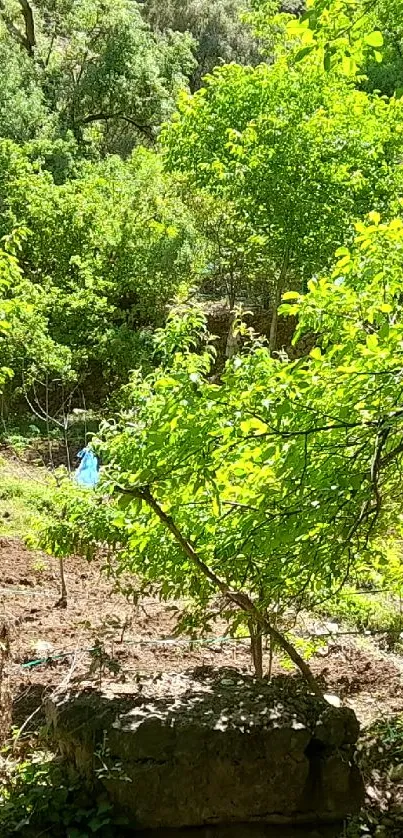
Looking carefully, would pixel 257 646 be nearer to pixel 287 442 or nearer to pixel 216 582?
pixel 216 582

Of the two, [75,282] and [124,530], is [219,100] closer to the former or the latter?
[124,530]

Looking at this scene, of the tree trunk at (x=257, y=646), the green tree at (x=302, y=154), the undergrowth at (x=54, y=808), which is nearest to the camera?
the undergrowth at (x=54, y=808)

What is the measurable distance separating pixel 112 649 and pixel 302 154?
475 cm

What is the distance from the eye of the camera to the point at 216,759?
10.2 ft

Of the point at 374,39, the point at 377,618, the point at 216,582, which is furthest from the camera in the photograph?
the point at 377,618

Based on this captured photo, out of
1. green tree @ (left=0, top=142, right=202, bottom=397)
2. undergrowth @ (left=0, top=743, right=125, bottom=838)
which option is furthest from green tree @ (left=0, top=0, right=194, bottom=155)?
undergrowth @ (left=0, top=743, right=125, bottom=838)

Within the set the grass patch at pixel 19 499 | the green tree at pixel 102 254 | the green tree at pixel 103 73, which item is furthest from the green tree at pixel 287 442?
the green tree at pixel 103 73

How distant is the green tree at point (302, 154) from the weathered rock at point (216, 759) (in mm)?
5034

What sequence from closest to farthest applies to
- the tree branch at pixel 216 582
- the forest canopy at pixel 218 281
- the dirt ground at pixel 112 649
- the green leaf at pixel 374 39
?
the green leaf at pixel 374 39, the forest canopy at pixel 218 281, the tree branch at pixel 216 582, the dirt ground at pixel 112 649

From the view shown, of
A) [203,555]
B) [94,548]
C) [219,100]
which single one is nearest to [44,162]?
[219,100]

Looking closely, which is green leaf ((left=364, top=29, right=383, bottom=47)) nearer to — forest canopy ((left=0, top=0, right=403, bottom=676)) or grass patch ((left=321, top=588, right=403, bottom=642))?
forest canopy ((left=0, top=0, right=403, bottom=676))

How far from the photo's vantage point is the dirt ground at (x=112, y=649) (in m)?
4.75

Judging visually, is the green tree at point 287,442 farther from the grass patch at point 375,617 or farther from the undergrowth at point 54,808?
the grass patch at point 375,617

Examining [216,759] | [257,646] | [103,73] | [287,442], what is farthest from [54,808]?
[103,73]
